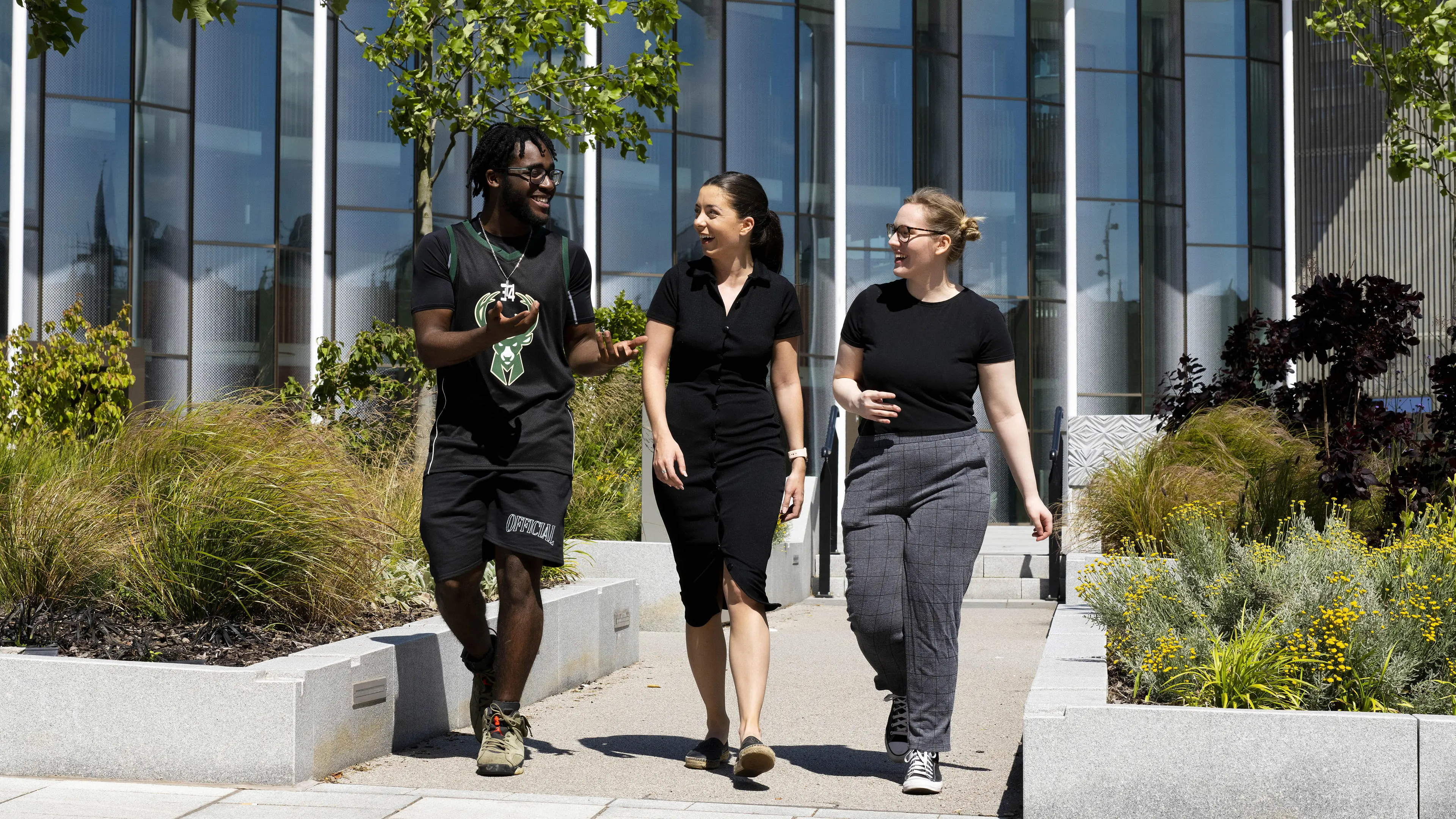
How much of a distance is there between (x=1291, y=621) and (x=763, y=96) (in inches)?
624

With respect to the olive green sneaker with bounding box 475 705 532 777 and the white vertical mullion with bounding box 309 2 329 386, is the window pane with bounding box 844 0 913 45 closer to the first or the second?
the white vertical mullion with bounding box 309 2 329 386

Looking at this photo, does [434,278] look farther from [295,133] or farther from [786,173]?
[786,173]

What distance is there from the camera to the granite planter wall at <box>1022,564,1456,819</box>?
12.5 feet

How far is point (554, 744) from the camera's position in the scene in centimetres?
523

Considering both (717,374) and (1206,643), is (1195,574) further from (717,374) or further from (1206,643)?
(717,374)

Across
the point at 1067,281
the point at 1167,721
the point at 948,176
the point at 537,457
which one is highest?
the point at 948,176

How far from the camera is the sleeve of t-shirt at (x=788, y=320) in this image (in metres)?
4.84

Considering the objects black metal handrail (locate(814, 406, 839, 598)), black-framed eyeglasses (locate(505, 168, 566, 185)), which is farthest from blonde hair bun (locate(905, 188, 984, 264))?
black metal handrail (locate(814, 406, 839, 598))

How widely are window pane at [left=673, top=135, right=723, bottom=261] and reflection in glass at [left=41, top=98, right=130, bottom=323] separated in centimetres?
666

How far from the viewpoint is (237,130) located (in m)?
17.2

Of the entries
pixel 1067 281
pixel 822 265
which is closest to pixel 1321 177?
pixel 1067 281

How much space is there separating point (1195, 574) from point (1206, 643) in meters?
1.24

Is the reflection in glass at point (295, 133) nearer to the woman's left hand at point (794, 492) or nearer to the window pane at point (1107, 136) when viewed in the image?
the window pane at point (1107, 136)

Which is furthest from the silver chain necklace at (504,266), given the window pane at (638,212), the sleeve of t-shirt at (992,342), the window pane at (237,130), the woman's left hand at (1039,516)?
the window pane at (638,212)
